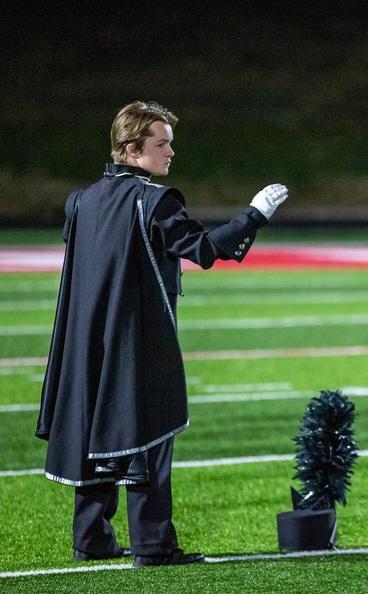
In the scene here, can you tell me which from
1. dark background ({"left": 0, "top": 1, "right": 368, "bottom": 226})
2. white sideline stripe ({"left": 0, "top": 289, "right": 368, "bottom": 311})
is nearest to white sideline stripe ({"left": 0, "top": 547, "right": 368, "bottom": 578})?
white sideline stripe ({"left": 0, "top": 289, "right": 368, "bottom": 311})

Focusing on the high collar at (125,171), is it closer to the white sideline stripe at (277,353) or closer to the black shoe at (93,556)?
the black shoe at (93,556)

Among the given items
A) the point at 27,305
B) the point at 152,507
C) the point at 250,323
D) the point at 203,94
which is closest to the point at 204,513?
the point at 152,507

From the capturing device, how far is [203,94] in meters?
48.1

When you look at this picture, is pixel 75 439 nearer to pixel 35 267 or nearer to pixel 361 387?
pixel 361 387

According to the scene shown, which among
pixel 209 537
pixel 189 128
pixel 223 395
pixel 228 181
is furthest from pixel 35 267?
pixel 189 128

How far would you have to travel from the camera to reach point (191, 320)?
15383mm

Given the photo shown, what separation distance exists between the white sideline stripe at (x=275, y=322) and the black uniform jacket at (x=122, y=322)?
9.82 metres

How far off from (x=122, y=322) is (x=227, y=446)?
3.61m

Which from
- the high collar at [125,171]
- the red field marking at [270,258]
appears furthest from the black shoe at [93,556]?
the red field marking at [270,258]

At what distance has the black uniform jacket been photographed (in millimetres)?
4465

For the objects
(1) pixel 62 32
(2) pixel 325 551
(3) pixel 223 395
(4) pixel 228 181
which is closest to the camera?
(2) pixel 325 551

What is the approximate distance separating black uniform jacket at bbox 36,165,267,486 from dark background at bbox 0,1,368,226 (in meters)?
34.6

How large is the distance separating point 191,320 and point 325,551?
33.8ft

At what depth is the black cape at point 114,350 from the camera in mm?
4488
